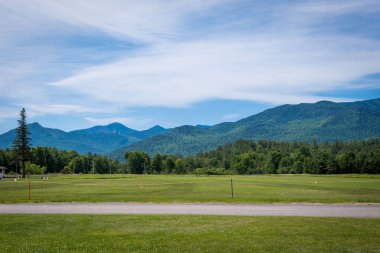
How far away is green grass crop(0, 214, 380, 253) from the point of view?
13.8 m

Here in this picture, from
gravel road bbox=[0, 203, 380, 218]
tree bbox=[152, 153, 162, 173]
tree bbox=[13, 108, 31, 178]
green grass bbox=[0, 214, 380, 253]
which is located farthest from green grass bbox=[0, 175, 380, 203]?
tree bbox=[152, 153, 162, 173]

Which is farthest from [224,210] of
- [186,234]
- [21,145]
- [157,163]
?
[157,163]

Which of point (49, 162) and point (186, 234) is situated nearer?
point (186, 234)

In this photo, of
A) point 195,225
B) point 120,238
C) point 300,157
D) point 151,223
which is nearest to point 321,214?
point 195,225

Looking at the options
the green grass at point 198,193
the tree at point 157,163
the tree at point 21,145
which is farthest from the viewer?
the tree at point 157,163

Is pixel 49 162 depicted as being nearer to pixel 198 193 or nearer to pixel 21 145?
pixel 21 145

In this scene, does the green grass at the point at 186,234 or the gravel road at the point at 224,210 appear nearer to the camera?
the green grass at the point at 186,234

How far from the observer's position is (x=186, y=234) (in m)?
16.1

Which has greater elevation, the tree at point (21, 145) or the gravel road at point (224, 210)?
the tree at point (21, 145)

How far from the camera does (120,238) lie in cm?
1543

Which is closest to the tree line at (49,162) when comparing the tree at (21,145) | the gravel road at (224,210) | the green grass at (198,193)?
the tree at (21,145)

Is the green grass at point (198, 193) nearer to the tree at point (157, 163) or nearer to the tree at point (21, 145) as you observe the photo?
the tree at point (21, 145)

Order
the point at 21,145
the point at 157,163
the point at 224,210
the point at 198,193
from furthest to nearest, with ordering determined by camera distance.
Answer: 1. the point at 157,163
2. the point at 21,145
3. the point at 198,193
4. the point at 224,210

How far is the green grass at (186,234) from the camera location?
45.3 feet
